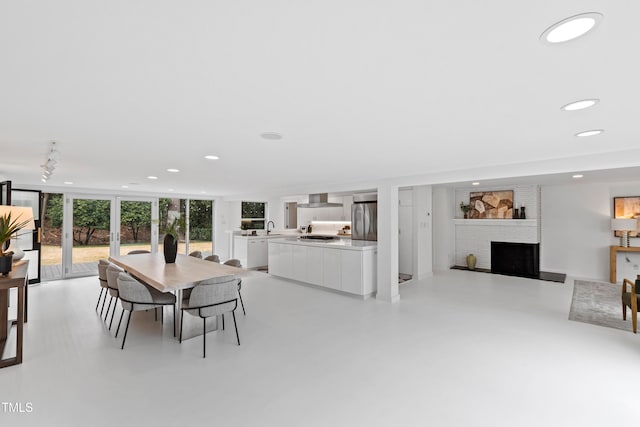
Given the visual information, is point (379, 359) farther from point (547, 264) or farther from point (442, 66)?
point (547, 264)

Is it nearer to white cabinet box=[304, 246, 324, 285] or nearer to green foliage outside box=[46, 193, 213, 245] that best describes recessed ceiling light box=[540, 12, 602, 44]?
white cabinet box=[304, 246, 324, 285]

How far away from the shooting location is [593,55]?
122 centimetres

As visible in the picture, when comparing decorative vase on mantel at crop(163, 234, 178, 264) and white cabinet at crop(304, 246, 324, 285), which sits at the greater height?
→ decorative vase on mantel at crop(163, 234, 178, 264)

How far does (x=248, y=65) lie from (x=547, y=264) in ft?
28.5

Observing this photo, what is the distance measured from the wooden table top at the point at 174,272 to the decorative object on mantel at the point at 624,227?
24.4ft

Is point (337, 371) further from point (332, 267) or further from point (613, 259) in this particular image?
point (613, 259)

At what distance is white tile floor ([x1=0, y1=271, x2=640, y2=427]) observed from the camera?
2.20m

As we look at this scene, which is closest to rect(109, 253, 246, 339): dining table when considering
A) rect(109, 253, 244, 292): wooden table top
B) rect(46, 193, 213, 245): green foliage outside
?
rect(109, 253, 244, 292): wooden table top

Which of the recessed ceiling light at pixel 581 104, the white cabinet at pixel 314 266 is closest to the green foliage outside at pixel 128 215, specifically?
the white cabinet at pixel 314 266

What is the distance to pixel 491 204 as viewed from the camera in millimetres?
7957

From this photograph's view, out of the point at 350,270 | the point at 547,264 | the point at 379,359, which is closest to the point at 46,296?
the point at 350,270

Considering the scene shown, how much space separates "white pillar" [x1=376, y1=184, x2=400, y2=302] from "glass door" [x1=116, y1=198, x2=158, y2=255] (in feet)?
18.5

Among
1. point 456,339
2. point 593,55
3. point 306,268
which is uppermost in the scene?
point 593,55

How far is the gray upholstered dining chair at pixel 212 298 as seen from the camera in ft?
10.4
